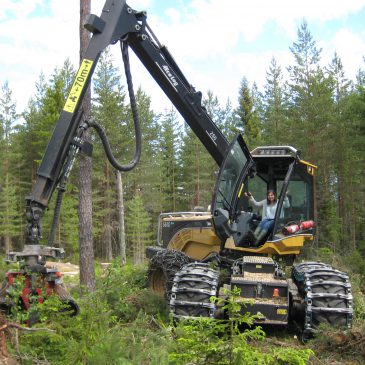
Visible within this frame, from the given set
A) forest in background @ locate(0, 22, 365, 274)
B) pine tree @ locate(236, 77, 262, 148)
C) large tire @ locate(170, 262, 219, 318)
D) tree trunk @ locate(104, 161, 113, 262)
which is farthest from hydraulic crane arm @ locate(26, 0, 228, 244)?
pine tree @ locate(236, 77, 262, 148)

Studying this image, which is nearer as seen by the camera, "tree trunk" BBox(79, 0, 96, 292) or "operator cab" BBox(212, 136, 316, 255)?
"operator cab" BBox(212, 136, 316, 255)

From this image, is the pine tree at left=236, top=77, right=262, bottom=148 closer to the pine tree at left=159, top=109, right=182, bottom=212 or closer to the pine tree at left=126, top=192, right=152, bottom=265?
the pine tree at left=159, top=109, right=182, bottom=212

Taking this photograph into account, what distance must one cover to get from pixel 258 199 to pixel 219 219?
1.55 metres

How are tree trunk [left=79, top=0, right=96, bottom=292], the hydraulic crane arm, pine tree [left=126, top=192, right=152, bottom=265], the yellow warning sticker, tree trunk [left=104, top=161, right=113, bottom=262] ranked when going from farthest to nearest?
pine tree [left=126, top=192, right=152, bottom=265] < tree trunk [left=104, top=161, right=113, bottom=262] < tree trunk [left=79, top=0, right=96, bottom=292] < the yellow warning sticker < the hydraulic crane arm

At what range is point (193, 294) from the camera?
623 cm

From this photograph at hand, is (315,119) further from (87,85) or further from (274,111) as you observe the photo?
(87,85)

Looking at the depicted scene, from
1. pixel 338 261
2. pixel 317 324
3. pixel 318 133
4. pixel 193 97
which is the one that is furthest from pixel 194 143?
pixel 317 324

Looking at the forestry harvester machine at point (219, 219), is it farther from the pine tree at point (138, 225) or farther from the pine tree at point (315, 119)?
the pine tree at point (138, 225)

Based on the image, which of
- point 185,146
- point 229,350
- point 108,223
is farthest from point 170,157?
point 229,350

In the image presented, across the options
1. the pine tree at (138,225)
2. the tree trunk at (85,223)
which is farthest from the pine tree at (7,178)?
the tree trunk at (85,223)

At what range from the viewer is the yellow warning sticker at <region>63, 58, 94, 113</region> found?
233 inches

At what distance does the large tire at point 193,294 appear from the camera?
611 centimetres

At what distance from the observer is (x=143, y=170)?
112ft

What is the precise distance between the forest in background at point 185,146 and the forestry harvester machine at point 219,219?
8938mm
